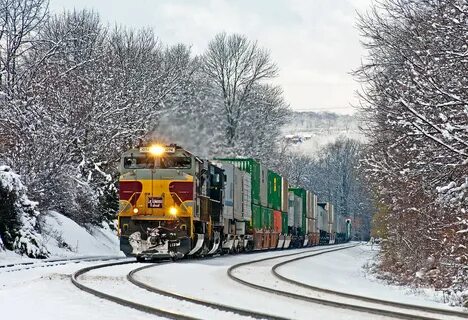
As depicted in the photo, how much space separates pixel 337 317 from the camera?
1030cm

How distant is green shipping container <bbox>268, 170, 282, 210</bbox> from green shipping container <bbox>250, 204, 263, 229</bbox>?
304 centimetres

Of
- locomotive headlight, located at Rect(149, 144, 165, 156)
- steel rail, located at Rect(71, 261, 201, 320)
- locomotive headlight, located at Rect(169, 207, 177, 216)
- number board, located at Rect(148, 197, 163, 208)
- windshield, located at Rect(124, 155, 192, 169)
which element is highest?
locomotive headlight, located at Rect(149, 144, 165, 156)

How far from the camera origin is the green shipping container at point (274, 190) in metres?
37.2

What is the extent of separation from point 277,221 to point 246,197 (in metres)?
8.89

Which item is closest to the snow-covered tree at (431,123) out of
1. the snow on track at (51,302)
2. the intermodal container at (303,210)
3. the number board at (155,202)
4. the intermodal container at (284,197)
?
the snow on track at (51,302)

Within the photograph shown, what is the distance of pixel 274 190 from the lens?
38406 mm

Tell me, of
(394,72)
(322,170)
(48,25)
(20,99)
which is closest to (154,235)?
(394,72)

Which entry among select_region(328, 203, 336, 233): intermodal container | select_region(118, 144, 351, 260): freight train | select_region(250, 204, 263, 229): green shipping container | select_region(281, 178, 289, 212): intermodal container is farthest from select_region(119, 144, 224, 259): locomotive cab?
select_region(328, 203, 336, 233): intermodal container

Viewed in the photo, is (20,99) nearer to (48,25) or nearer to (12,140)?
(12,140)

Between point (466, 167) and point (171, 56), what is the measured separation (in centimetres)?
4566

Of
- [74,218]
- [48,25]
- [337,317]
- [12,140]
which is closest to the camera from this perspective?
[337,317]

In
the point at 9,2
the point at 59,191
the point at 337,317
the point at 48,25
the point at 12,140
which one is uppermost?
the point at 48,25

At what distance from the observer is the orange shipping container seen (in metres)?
38.0

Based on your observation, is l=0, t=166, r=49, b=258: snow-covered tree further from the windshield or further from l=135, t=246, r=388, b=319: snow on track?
l=135, t=246, r=388, b=319: snow on track
